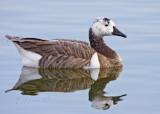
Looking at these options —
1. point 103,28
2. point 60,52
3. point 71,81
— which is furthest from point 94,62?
point 71,81

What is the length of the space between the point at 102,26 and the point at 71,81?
2.69 m

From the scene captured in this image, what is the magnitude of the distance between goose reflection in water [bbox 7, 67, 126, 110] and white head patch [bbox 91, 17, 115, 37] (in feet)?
3.84

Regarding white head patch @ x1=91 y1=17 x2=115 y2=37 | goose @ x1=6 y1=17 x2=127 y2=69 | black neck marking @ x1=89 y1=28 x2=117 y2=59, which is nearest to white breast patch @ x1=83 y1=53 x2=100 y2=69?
goose @ x1=6 y1=17 x2=127 y2=69

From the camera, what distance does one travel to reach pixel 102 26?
15336 mm

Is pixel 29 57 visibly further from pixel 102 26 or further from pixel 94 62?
pixel 102 26

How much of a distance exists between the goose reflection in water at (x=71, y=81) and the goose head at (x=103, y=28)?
44.7 inches

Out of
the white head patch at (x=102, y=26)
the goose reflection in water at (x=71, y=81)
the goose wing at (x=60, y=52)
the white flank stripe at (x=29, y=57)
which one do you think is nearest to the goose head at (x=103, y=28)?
the white head patch at (x=102, y=26)

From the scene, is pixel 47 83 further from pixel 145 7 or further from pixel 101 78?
pixel 145 7

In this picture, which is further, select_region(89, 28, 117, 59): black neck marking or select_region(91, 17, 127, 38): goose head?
select_region(89, 28, 117, 59): black neck marking

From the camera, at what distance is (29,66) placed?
14664mm

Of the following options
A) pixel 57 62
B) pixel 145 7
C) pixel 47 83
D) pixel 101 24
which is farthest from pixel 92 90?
pixel 145 7

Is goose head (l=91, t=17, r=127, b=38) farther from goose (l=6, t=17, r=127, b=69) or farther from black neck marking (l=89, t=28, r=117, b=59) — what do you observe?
goose (l=6, t=17, r=127, b=69)

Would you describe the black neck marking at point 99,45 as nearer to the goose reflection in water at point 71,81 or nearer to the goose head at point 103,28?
the goose head at point 103,28

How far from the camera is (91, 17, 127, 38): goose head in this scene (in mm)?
15328
